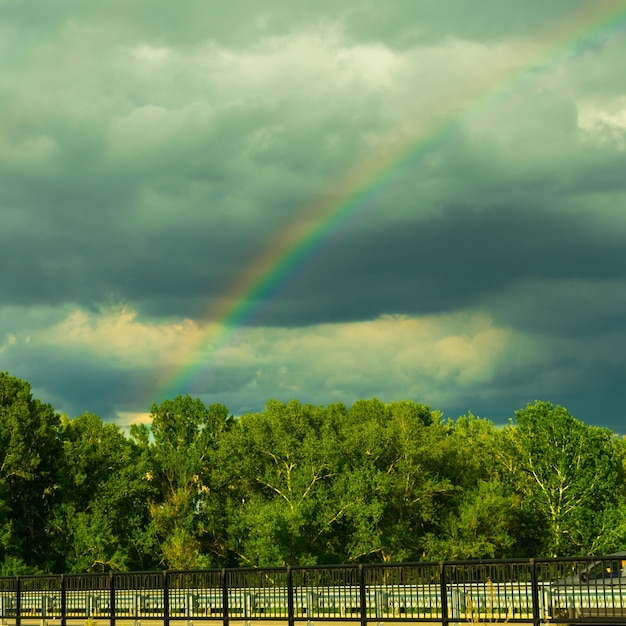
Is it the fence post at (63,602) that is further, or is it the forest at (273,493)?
the forest at (273,493)

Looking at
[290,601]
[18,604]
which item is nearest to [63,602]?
[18,604]

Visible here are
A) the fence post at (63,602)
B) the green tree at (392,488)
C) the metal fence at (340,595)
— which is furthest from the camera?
the green tree at (392,488)

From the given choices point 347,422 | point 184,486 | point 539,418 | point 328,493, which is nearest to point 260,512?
point 328,493

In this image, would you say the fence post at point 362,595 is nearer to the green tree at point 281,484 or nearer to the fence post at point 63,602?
the fence post at point 63,602

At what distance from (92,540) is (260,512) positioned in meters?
13.4

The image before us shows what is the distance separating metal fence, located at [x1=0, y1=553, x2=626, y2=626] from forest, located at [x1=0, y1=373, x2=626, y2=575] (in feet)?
151

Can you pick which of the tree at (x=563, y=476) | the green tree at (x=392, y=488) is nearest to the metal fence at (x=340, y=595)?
the green tree at (x=392, y=488)

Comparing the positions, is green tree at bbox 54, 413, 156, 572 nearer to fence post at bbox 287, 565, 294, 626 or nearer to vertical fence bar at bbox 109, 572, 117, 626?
vertical fence bar at bbox 109, 572, 117, 626

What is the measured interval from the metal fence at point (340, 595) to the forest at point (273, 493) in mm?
46013

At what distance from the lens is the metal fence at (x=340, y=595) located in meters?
21.2

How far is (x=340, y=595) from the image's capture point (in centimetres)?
2506

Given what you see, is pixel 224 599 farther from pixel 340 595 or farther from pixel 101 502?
pixel 101 502

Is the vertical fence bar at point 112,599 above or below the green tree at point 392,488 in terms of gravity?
below

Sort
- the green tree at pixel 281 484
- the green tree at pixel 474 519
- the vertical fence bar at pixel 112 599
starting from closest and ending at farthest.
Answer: the vertical fence bar at pixel 112 599
the green tree at pixel 281 484
the green tree at pixel 474 519
